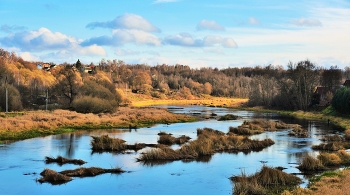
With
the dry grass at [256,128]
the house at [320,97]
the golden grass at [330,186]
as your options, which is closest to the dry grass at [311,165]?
the golden grass at [330,186]

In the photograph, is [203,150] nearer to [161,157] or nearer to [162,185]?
[161,157]

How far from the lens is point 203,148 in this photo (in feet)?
115

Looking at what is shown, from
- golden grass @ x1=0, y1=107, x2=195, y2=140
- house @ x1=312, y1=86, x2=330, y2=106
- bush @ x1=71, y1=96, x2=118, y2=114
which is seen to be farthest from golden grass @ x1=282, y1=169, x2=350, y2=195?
house @ x1=312, y1=86, x2=330, y2=106

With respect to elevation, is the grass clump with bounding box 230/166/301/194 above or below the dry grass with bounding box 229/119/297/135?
below

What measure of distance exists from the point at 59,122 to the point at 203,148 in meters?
24.9

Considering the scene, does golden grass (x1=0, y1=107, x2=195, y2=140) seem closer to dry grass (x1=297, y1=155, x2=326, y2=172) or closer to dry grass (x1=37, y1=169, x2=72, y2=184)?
dry grass (x1=37, y1=169, x2=72, y2=184)

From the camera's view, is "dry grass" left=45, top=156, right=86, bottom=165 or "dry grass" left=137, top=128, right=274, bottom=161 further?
"dry grass" left=137, top=128, right=274, bottom=161

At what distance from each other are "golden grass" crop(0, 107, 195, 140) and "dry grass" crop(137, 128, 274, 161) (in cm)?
1722

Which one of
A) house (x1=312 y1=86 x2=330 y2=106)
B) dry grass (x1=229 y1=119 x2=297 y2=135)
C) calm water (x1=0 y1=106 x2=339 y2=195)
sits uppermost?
house (x1=312 y1=86 x2=330 y2=106)

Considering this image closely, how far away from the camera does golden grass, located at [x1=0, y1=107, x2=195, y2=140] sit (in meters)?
45.3

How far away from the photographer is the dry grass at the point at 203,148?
32844 mm

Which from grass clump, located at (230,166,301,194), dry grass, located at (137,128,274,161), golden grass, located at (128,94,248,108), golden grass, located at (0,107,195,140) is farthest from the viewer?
golden grass, located at (128,94,248,108)

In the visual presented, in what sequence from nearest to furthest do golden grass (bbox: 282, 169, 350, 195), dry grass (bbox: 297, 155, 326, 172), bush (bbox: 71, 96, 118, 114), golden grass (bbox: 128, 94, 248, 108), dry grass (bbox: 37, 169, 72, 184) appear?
golden grass (bbox: 282, 169, 350, 195) → dry grass (bbox: 37, 169, 72, 184) → dry grass (bbox: 297, 155, 326, 172) → bush (bbox: 71, 96, 118, 114) → golden grass (bbox: 128, 94, 248, 108)

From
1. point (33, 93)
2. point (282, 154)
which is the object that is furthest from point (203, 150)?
point (33, 93)
